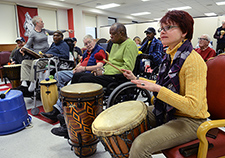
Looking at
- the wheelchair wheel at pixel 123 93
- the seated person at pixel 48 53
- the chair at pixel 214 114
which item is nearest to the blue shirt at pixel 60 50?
the seated person at pixel 48 53

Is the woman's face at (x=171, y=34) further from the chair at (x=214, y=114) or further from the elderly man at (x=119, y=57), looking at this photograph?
the elderly man at (x=119, y=57)

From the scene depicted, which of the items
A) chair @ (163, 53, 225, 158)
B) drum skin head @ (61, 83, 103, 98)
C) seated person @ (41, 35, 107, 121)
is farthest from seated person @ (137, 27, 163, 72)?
chair @ (163, 53, 225, 158)

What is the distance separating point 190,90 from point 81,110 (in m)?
0.95

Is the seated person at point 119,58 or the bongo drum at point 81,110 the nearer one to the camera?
the bongo drum at point 81,110

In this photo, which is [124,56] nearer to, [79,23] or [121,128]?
[121,128]

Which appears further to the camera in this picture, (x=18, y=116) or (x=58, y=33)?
(x=58, y=33)

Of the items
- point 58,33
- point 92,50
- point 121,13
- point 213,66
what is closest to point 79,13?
point 121,13

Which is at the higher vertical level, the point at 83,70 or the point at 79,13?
the point at 79,13

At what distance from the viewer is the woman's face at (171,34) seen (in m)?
1.07

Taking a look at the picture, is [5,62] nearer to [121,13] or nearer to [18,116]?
[18,116]

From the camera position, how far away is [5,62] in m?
5.80

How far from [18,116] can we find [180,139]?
214 centimetres

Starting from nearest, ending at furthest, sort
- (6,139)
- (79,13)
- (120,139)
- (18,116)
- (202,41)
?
1. (120,139)
2. (6,139)
3. (18,116)
4. (202,41)
5. (79,13)

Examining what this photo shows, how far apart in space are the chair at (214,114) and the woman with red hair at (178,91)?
0.25ft
